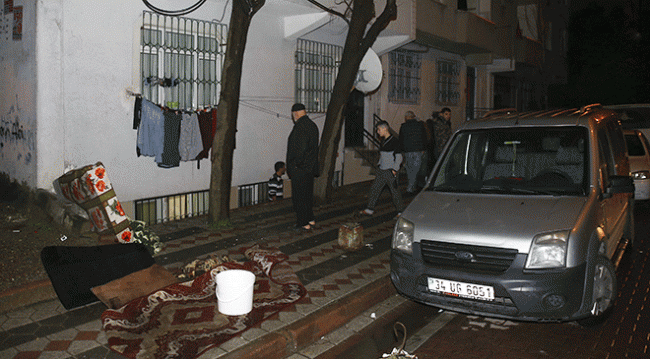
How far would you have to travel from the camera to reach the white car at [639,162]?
1081cm

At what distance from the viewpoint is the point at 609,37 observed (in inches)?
1364

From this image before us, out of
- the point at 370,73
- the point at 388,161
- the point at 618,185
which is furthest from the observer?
the point at 370,73

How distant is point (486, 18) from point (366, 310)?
17728mm

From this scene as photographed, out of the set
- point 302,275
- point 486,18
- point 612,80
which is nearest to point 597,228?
point 302,275

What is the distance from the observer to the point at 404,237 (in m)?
5.16

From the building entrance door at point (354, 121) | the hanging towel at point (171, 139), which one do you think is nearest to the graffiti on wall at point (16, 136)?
the hanging towel at point (171, 139)

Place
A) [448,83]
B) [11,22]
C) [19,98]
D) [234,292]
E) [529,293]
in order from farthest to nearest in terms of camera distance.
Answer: [448,83] → [11,22] → [19,98] → [234,292] → [529,293]

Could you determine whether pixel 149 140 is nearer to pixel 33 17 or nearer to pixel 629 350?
pixel 33 17

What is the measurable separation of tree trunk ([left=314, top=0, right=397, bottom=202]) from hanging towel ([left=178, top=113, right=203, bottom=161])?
250 centimetres

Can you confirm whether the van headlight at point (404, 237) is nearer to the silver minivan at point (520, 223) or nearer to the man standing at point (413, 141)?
the silver minivan at point (520, 223)

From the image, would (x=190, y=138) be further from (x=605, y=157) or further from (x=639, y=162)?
(x=639, y=162)

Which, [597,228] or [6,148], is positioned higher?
[6,148]

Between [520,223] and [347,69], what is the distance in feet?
22.6

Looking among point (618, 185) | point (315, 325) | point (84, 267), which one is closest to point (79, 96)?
point (84, 267)
